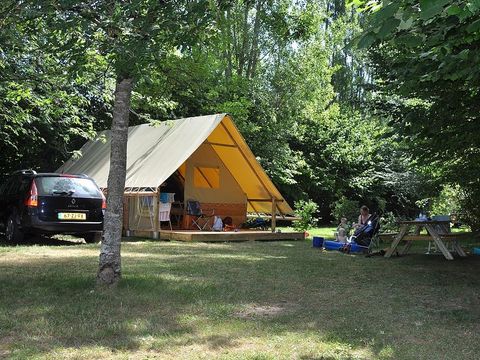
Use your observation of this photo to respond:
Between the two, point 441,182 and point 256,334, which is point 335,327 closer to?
point 256,334

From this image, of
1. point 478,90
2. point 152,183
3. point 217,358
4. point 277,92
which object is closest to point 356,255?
point 478,90

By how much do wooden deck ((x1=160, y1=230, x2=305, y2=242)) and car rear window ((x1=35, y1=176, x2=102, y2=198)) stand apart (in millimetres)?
2261

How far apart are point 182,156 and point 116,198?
6801 mm

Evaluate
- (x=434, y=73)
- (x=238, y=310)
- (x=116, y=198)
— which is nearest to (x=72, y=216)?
(x=116, y=198)

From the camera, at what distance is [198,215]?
1423 centimetres

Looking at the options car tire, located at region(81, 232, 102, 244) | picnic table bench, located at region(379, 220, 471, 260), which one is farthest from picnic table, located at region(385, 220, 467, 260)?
car tire, located at region(81, 232, 102, 244)

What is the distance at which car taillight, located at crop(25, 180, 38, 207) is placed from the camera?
9953 mm

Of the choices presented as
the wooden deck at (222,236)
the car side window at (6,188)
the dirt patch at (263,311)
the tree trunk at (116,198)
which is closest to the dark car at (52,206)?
the car side window at (6,188)

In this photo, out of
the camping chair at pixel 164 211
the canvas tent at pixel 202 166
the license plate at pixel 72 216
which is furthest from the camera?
the camping chair at pixel 164 211

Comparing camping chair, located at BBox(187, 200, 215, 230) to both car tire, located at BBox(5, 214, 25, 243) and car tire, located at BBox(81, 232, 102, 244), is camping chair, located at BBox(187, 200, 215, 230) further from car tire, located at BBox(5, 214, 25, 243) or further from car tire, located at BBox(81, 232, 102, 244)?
car tire, located at BBox(5, 214, 25, 243)

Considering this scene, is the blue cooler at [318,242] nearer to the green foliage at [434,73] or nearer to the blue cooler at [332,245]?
the blue cooler at [332,245]

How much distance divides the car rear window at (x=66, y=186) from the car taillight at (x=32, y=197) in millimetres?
76

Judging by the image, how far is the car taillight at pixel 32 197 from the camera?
9.95m

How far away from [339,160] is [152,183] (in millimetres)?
14280
